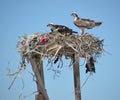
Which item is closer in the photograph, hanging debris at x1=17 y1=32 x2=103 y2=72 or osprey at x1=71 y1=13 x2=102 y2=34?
hanging debris at x1=17 y1=32 x2=103 y2=72

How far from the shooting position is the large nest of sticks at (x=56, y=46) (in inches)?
184

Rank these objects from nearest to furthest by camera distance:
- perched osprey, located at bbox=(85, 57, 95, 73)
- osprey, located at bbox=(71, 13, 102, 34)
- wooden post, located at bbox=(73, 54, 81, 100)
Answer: wooden post, located at bbox=(73, 54, 81, 100) < perched osprey, located at bbox=(85, 57, 95, 73) < osprey, located at bbox=(71, 13, 102, 34)

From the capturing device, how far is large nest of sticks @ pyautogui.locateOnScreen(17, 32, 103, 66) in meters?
4.68

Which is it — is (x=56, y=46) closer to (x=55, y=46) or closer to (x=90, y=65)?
(x=55, y=46)

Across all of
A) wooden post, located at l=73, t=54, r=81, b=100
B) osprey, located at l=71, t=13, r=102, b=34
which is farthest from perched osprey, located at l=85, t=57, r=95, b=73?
osprey, located at l=71, t=13, r=102, b=34

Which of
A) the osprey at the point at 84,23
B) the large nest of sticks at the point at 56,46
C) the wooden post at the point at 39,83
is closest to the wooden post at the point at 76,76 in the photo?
the large nest of sticks at the point at 56,46

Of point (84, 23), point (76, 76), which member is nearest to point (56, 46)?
point (76, 76)

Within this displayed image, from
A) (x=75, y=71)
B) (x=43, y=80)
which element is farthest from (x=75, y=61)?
(x=43, y=80)

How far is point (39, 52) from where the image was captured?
184 inches

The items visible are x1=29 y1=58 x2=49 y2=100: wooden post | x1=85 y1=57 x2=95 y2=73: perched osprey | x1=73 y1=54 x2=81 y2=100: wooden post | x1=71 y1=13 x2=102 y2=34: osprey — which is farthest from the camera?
x1=71 y1=13 x2=102 y2=34: osprey

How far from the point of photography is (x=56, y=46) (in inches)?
184

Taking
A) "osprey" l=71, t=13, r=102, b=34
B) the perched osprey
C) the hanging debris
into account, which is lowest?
the perched osprey

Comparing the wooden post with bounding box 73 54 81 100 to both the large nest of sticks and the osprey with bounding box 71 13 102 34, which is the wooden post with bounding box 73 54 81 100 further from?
the osprey with bounding box 71 13 102 34

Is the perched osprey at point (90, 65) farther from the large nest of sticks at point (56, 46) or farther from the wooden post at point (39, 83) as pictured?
the wooden post at point (39, 83)
